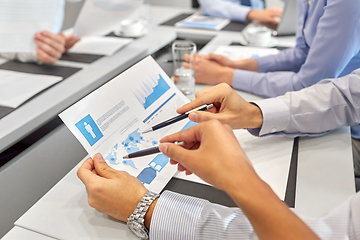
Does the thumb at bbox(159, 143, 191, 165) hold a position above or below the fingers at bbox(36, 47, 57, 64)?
below

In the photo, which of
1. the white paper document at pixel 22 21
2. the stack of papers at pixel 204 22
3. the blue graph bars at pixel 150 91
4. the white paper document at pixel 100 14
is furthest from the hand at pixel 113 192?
the stack of papers at pixel 204 22

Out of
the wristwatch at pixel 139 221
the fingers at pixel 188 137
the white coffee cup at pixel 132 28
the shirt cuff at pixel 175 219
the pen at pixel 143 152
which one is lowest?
the shirt cuff at pixel 175 219

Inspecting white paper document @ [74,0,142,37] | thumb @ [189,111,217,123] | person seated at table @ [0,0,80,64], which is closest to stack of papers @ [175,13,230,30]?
white paper document @ [74,0,142,37]

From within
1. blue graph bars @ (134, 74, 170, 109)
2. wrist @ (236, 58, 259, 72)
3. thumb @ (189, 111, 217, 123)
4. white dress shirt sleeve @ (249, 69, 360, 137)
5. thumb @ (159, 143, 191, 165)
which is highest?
blue graph bars @ (134, 74, 170, 109)

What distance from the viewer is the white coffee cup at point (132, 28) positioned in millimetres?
1706

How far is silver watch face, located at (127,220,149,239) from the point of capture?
56 centimetres

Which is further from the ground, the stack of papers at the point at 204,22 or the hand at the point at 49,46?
the hand at the point at 49,46

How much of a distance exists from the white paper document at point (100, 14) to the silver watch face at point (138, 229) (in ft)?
3.93

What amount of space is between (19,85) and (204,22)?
1.27 metres

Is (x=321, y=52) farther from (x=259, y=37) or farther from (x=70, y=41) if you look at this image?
(x=70, y=41)

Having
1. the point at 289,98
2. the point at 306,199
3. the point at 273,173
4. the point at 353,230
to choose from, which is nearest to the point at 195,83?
the point at 289,98

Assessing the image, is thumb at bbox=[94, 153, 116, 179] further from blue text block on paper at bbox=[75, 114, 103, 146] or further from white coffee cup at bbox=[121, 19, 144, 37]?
white coffee cup at bbox=[121, 19, 144, 37]

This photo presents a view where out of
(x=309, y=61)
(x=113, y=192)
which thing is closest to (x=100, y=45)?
(x=309, y=61)

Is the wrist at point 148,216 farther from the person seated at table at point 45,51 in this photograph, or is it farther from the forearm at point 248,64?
the person seated at table at point 45,51
